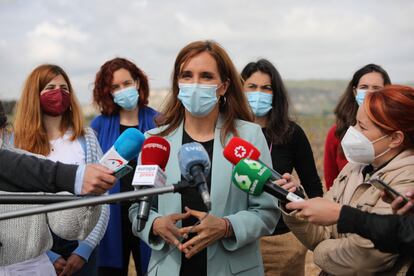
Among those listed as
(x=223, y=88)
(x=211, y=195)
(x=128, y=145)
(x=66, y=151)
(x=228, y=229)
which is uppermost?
(x=223, y=88)

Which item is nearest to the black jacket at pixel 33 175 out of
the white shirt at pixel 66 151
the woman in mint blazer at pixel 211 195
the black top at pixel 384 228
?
the woman in mint blazer at pixel 211 195

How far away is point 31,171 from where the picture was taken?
2.67 meters

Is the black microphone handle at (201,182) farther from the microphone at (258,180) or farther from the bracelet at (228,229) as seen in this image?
the bracelet at (228,229)

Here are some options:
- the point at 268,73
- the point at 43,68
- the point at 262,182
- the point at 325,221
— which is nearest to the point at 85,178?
the point at 262,182

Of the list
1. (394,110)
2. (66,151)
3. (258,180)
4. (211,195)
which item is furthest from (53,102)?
(394,110)

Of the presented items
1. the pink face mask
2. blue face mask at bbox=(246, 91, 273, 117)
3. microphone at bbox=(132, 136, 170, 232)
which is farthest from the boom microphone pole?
blue face mask at bbox=(246, 91, 273, 117)

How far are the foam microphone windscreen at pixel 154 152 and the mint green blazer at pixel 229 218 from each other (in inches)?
16.7

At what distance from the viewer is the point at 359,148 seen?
307 cm

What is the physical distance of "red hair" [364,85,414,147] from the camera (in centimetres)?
292

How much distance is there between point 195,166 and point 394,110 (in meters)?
1.13

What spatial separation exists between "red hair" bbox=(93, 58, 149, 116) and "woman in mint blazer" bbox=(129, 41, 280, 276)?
1929 millimetres

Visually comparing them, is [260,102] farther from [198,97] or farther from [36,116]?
[36,116]

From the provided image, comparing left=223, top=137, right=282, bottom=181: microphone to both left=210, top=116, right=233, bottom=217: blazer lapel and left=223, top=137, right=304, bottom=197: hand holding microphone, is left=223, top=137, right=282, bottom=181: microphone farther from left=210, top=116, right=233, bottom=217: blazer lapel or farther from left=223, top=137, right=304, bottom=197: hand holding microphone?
left=210, top=116, right=233, bottom=217: blazer lapel

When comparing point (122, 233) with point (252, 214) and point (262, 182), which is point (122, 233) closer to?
point (252, 214)
